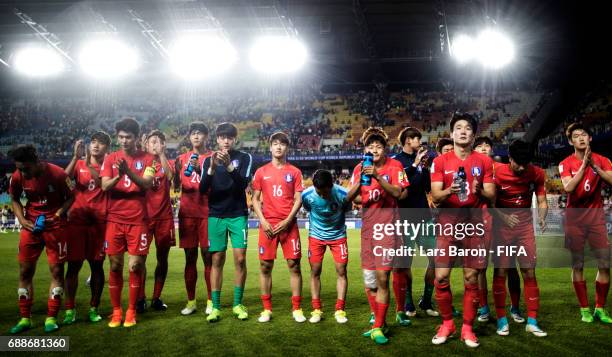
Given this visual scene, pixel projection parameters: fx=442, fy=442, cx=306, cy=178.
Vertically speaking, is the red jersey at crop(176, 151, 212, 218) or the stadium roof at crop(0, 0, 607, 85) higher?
the stadium roof at crop(0, 0, 607, 85)

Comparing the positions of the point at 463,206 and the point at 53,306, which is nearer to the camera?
the point at 463,206

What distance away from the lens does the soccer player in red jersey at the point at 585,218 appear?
5.29 meters

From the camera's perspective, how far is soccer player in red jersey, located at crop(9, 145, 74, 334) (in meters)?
5.16

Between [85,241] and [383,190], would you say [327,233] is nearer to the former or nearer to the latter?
[383,190]

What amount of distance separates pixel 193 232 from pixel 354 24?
24476mm

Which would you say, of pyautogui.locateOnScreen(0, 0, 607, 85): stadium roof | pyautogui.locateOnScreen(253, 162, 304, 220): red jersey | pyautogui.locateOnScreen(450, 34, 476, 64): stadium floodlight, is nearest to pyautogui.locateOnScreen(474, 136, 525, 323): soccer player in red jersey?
pyautogui.locateOnScreen(253, 162, 304, 220): red jersey

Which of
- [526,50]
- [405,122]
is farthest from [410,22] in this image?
[405,122]

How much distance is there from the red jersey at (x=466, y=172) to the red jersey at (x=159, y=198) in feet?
11.8

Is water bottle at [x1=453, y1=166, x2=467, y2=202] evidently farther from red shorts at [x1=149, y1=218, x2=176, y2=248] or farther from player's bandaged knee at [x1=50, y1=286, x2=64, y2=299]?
player's bandaged knee at [x1=50, y1=286, x2=64, y2=299]

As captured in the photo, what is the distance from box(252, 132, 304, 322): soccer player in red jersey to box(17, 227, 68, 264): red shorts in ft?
7.70

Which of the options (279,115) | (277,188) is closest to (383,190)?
(277,188)

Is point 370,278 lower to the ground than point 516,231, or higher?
lower

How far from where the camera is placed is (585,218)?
5430 millimetres

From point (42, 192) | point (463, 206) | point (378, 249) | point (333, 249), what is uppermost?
point (42, 192)
